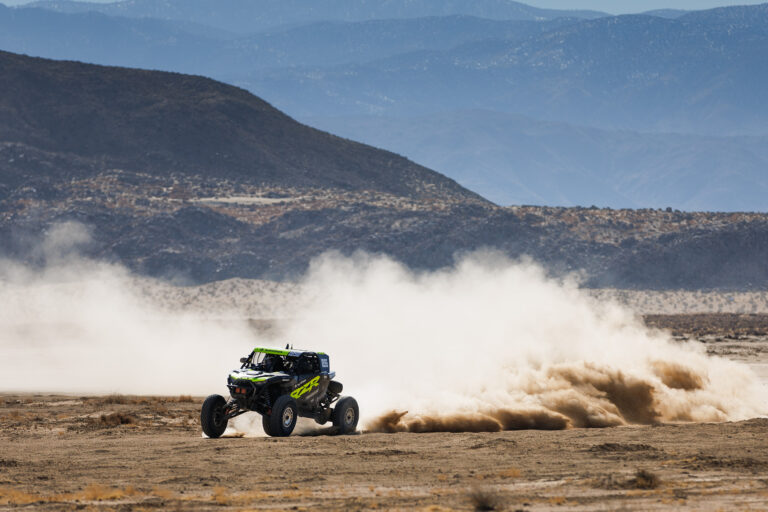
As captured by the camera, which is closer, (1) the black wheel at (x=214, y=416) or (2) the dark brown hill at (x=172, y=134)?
(1) the black wheel at (x=214, y=416)

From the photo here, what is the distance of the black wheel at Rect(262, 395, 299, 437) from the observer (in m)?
25.7

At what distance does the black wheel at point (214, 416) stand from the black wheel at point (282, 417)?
3.39 feet

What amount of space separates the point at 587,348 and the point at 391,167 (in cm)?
11654

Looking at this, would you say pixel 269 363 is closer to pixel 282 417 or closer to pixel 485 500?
pixel 282 417

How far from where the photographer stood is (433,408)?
28672 mm

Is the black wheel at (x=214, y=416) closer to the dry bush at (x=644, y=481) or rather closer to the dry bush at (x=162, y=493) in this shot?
the dry bush at (x=162, y=493)

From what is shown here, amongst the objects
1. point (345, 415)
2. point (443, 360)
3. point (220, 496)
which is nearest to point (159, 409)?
point (443, 360)

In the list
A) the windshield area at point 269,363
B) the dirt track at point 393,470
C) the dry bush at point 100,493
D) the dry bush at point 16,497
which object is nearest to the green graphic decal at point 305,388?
the windshield area at point 269,363

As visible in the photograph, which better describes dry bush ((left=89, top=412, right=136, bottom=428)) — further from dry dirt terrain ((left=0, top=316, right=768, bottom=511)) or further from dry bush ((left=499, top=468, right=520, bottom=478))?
dry bush ((left=499, top=468, right=520, bottom=478))

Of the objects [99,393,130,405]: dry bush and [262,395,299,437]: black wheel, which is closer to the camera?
[262,395,299,437]: black wheel

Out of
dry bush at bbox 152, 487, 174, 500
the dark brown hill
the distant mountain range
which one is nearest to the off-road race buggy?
dry bush at bbox 152, 487, 174, 500

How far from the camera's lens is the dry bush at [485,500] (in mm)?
17906

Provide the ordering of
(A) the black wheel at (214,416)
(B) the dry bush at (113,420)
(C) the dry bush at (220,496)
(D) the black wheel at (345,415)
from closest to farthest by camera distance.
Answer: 1. (C) the dry bush at (220,496)
2. (A) the black wheel at (214,416)
3. (D) the black wheel at (345,415)
4. (B) the dry bush at (113,420)

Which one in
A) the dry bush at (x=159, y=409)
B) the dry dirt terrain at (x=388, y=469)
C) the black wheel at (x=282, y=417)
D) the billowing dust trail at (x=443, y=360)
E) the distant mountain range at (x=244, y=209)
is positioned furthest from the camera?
the distant mountain range at (x=244, y=209)
